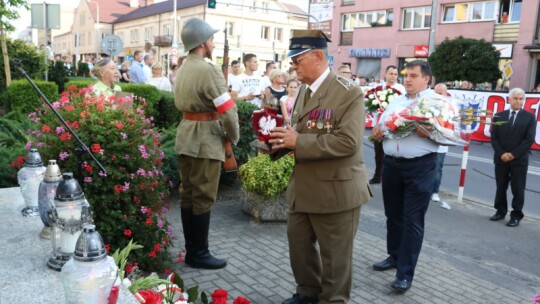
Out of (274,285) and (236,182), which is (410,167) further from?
(236,182)

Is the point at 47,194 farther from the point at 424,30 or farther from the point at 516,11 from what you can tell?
the point at 424,30

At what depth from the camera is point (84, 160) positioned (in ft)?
12.3

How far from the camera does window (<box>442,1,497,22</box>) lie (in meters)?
29.9

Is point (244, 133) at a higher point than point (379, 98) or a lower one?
lower

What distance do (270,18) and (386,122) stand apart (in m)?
61.9

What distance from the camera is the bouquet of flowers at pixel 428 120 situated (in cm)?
424

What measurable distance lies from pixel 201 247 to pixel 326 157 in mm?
1949

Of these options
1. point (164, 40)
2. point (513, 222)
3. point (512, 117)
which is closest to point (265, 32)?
point (164, 40)

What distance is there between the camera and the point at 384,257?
5.25m

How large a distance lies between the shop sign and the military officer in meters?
33.9

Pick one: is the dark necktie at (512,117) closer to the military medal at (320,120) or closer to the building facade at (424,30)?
the military medal at (320,120)

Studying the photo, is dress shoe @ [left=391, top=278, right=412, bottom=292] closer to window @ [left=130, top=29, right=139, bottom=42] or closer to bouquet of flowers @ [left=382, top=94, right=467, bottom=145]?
bouquet of flowers @ [left=382, top=94, right=467, bottom=145]

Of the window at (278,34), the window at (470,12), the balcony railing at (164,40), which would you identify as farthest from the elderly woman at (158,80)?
the window at (278,34)

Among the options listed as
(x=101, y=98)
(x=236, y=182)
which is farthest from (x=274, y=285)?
(x=236, y=182)
